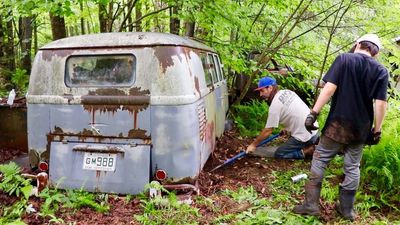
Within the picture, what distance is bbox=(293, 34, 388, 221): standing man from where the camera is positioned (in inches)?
149

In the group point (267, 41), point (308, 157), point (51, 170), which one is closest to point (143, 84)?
point (51, 170)

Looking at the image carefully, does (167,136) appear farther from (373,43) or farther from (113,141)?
(373,43)

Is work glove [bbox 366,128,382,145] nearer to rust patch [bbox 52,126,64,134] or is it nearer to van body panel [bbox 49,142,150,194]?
van body panel [bbox 49,142,150,194]

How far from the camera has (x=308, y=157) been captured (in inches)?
244

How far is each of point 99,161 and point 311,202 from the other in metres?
2.37

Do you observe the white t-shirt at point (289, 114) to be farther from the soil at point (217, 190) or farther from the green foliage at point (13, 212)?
the green foliage at point (13, 212)

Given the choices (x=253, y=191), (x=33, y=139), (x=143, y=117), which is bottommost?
(x=253, y=191)

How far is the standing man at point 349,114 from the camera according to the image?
149 inches

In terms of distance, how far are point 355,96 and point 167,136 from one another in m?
1.98

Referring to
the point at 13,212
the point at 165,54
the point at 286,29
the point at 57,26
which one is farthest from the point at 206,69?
the point at 57,26

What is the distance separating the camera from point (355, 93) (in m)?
3.80

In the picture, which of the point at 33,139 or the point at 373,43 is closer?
the point at 373,43

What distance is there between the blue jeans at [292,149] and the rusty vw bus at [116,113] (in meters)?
2.14

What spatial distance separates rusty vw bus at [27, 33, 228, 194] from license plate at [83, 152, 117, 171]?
1 cm
